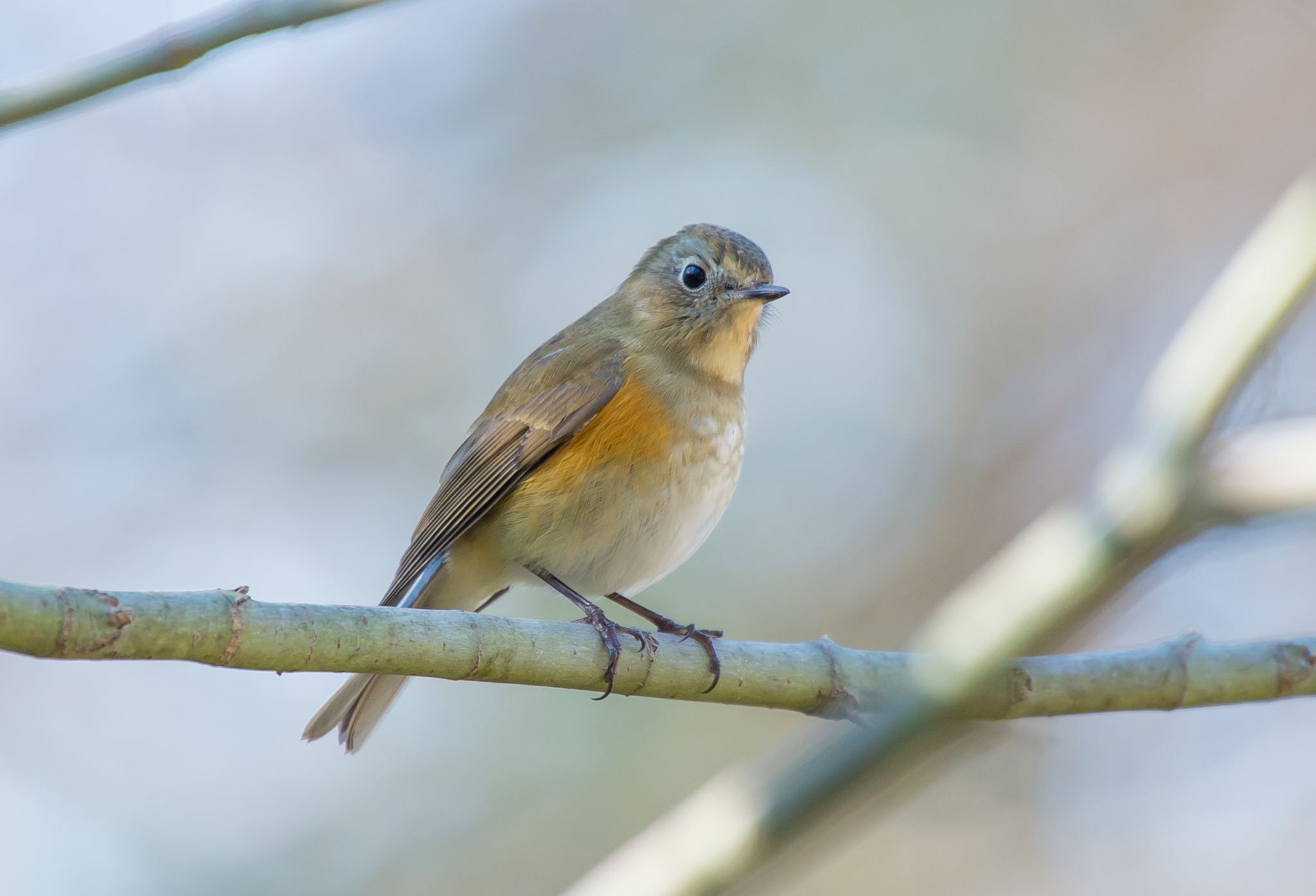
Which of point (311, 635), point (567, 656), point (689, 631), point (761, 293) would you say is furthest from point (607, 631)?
point (761, 293)

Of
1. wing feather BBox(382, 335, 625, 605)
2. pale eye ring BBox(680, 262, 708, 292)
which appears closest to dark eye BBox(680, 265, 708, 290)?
pale eye ring BBox(680, 262, 708, 292)

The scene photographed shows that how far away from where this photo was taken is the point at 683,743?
654 cm

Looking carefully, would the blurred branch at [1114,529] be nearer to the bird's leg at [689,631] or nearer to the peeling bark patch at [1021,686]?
the peeling bark patch at [1021,686]

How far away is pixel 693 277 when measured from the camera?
478 centimetres

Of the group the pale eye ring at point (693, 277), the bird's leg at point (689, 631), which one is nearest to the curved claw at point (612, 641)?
the bird's leg at point (689, 631)

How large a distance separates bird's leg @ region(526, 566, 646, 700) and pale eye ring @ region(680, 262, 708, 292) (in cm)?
129

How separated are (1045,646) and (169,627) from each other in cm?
146

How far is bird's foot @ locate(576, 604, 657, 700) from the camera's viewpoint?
2945mm

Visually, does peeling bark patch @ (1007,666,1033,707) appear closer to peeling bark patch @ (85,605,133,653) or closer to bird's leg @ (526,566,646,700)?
bird's leg @ (526,566,646,700)

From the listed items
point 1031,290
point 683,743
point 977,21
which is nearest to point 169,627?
point 683,743

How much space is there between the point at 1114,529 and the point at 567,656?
140 centimetres

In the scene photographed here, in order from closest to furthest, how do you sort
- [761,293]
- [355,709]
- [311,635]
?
[311,635], [355,709], [761,293]

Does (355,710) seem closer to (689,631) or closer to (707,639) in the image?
(689,631)

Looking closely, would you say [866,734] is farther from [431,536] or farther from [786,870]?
[431,536]
